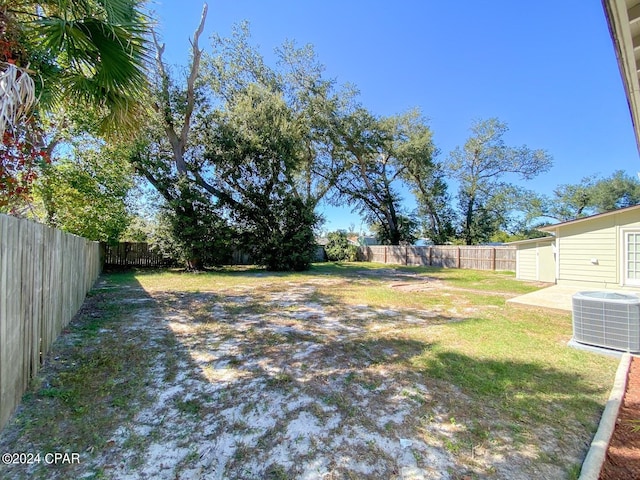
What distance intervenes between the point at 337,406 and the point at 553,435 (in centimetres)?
155

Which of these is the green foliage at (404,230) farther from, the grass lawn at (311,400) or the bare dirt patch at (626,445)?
the bare dirt patch at (626,445)

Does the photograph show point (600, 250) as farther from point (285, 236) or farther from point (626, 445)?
point (285, 236)

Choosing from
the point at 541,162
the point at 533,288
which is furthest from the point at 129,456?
the point at 541,162

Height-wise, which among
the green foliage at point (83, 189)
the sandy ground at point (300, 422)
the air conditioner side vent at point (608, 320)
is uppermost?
the green foliage at point (83, 189)

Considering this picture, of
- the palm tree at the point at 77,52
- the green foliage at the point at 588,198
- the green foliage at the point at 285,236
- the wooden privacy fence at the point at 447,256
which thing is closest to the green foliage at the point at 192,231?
the green foliage at the point at 285,236

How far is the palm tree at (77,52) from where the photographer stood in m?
2.56

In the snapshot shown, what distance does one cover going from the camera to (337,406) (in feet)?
7.66

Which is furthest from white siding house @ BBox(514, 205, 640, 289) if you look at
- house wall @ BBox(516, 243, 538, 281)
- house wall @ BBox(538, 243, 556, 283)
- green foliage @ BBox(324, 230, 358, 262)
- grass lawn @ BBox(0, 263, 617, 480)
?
green foliage @ BBox(324, 230, 358, 262)

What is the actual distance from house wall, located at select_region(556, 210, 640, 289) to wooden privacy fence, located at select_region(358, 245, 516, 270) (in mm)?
5870

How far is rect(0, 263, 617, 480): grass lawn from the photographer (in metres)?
1.72

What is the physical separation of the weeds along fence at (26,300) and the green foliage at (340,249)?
1889cm

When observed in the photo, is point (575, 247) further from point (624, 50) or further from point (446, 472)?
point (446, 472)

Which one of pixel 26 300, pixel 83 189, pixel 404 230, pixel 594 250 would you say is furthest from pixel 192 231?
pixel 404 230

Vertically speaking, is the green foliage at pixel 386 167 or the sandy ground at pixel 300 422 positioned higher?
the green foliage at pixel 386 167
